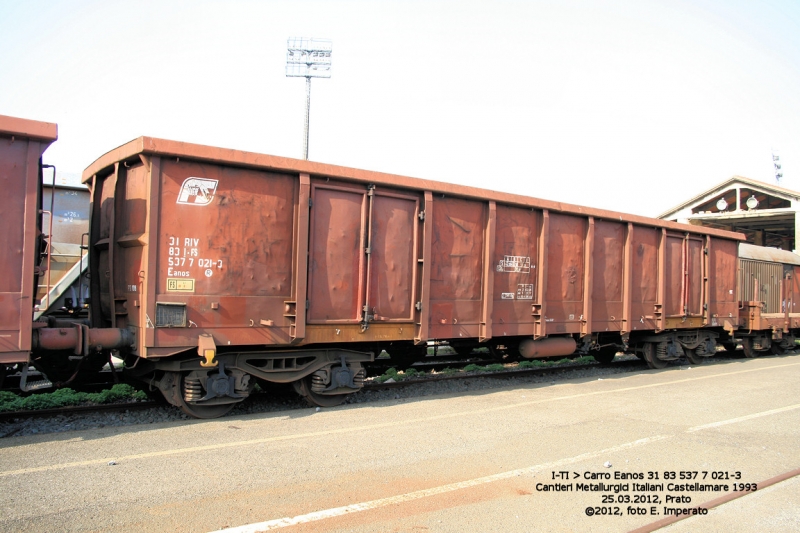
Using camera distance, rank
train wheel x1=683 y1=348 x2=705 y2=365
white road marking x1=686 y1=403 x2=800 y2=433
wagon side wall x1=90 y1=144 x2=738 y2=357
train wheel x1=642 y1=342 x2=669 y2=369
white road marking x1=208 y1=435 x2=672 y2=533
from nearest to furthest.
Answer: white road marking x1=208 y1=435 x2=672 y2=533 → wagon side wall x1=90 y1=144 x2=738 y2=357 → white road marking x1=686 y1=403 x2=800 y2=433 → train wheel x1=642 y1=342 x2=669 y2=369 → train wheel x1=683 y1=348 x2=705 y2=365

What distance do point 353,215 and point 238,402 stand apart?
298 centimetres

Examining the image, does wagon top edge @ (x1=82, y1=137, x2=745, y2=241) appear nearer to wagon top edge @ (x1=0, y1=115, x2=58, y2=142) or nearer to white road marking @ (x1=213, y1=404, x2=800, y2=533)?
wagon top edge @ (x1=0, y1=115, x2=58, y2=142)

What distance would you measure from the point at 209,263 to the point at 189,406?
181 cm

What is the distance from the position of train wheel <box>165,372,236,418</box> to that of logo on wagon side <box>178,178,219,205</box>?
2.16 m

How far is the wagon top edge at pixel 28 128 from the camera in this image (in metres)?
5.51

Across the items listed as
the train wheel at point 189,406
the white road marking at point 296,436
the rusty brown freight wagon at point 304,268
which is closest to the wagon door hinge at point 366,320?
the rusty brown freight wagon at point 304,268

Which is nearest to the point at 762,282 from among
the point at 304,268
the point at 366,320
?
the point at 366,320

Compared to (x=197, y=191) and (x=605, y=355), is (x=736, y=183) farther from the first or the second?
(x=197, y=191)

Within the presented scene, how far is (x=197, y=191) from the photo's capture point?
6684 mm

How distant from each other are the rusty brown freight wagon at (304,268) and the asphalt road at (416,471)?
88cm

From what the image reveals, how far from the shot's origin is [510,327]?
31.7 ft

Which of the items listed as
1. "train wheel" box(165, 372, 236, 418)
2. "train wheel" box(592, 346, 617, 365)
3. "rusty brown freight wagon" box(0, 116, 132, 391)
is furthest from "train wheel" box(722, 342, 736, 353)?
"rusty brown freight wagon" box(0, 116, 132, 391)

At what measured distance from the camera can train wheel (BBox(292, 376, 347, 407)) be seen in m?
7.70

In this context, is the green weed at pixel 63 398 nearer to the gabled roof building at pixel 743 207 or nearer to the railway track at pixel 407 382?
the railway track at pixel 407 382
